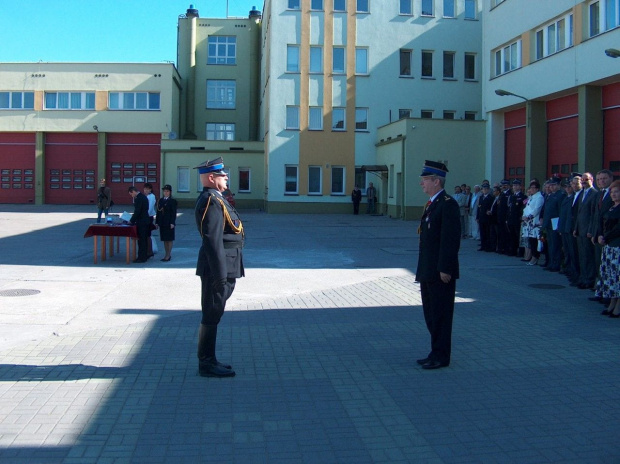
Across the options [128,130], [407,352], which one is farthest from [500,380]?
[128,130]

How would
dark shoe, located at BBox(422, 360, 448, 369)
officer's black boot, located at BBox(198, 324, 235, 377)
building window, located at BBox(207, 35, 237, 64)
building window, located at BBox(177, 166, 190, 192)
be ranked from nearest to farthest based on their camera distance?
1. officer's black boot, located at BBox(198, 324, 235, 377)
2. dark shoe, located at BBox(422, 360, 448, 369)
3. building window, located at BBox(177, 166, 190, 192)
4. building window, located at BBox(207, 35, 237, 64)

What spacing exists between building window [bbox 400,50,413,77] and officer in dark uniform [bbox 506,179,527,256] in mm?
25898

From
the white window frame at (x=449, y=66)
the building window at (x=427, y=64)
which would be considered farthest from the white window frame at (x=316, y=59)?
the white window frame at (x=449, y=66)

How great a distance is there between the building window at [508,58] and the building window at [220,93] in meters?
26.8

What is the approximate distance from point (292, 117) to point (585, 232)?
103 feet

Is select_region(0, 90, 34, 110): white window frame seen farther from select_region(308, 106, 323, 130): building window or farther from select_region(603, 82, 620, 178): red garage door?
select_region(603, 82, 620, 178): red garage door

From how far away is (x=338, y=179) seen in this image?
138 ft

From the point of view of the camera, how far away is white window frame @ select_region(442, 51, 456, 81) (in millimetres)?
42000

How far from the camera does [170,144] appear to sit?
1816 inches

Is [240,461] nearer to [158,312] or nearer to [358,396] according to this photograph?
[358,396]

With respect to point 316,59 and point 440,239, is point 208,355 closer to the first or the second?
point 440,239

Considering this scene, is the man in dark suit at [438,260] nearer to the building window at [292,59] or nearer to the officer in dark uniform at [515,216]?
the officer in dark uniform at [515,216]

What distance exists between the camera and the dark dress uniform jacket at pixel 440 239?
667cm

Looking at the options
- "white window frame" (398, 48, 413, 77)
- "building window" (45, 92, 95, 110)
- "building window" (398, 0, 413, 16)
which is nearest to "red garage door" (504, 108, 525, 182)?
"white window frame" (398, 48, 413, 77)
